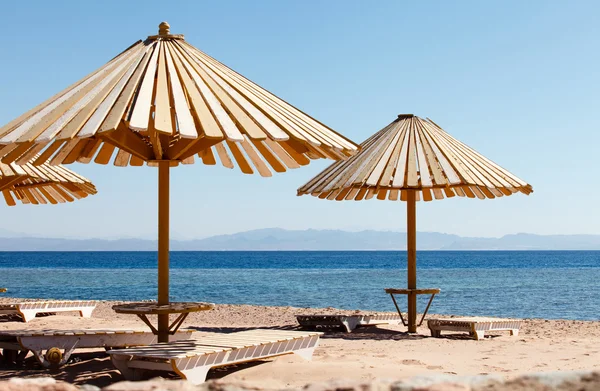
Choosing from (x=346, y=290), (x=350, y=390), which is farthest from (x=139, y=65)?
(x=346, y=290)

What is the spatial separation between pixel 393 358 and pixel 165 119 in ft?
10.9

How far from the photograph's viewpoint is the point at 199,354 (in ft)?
14.9

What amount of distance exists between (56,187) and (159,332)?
5.17 m

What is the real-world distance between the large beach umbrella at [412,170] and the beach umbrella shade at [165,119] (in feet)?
7.80

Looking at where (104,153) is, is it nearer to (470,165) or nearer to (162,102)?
(162,102)

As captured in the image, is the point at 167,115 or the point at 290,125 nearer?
the point at 167,115

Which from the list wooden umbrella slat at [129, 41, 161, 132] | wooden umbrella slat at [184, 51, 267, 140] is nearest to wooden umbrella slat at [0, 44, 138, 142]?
wooden umbrella slat at [129, 41, 161, 132]

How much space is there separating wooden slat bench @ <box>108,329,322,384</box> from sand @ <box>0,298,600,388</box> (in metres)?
0.15

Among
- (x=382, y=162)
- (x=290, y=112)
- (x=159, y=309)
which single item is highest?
(x=382, y=162)

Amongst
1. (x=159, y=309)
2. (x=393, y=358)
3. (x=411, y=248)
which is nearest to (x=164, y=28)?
(x=159, y=309)

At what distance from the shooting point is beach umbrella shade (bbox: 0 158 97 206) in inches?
314

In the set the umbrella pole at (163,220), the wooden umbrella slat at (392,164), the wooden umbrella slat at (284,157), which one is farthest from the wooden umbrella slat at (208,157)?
the wooden umbrella slat at (392,164)

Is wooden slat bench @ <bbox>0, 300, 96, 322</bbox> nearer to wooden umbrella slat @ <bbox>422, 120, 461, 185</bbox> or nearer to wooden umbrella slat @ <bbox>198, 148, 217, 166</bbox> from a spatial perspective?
wooden umbrella slat @ <bbox>198, 148, 217, 166</bbox>

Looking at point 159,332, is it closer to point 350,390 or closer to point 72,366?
point 72,366
